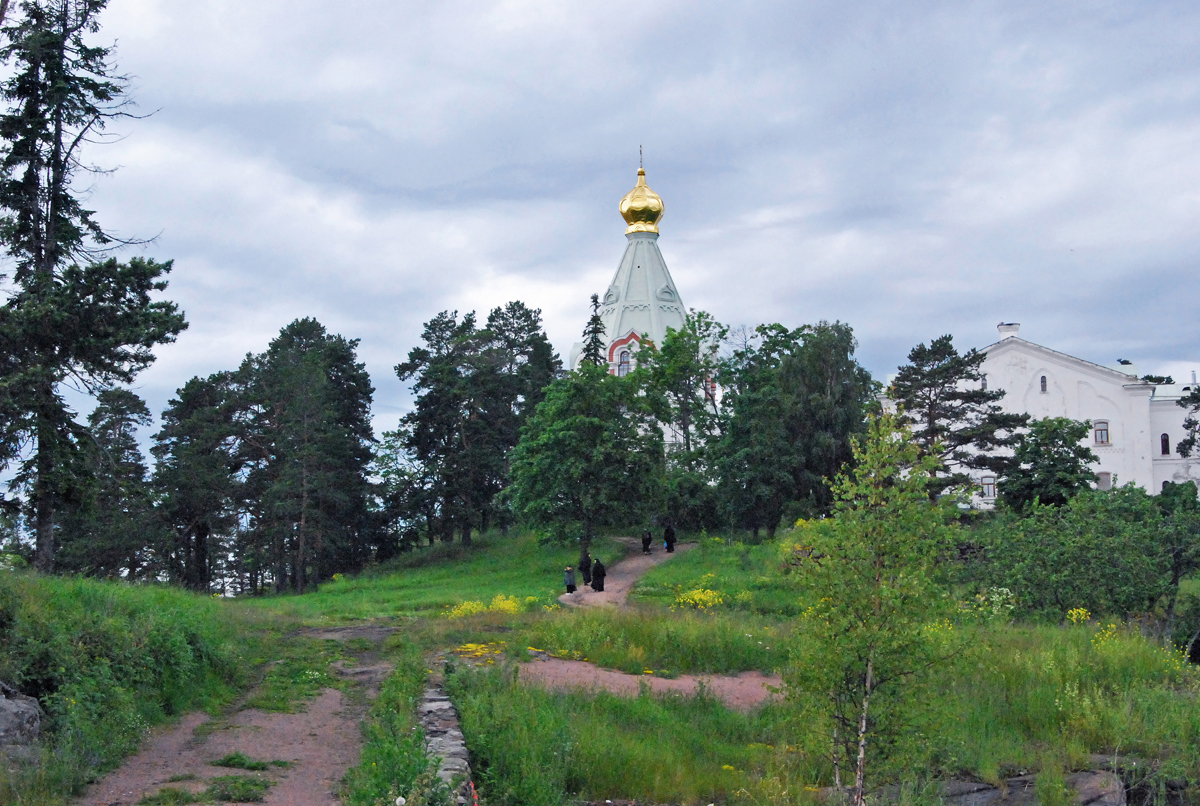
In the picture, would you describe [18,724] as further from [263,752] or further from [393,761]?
[393,761]

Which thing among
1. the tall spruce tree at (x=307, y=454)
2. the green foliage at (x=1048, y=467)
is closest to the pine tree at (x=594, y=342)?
the tall spruce tree at (x=307, y=454)

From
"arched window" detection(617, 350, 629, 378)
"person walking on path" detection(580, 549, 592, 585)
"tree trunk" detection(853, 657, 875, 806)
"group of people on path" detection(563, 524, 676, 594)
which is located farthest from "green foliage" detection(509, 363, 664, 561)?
"tree trunk" detection(853, 657, 875, 806)

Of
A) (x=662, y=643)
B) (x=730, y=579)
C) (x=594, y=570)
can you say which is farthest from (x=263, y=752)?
→ (x=730, y=579)

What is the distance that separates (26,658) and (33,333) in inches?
364

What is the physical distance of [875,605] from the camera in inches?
318

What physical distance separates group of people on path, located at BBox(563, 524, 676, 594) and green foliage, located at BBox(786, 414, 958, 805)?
1748 centimetres

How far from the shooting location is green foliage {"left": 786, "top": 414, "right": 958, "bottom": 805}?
8008mm

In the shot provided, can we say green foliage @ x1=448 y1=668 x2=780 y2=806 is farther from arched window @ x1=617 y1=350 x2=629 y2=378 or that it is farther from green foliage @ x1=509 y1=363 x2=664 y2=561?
arched window @ x1=617 y1=350 x2=629 y2=378

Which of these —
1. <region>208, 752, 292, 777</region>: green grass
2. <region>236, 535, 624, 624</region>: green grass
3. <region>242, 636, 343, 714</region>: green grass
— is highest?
<region>208, 752, 292, 777</region>: green grass

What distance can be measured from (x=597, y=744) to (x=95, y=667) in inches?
202

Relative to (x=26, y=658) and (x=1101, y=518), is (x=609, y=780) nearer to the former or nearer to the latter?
(x=26, y=658)

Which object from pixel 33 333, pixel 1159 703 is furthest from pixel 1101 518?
pixel 33 333

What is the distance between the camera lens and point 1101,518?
20.4 metres

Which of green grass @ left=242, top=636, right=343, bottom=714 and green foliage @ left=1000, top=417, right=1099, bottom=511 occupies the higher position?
green foliage @ left=1000, top=417, right=1099, bottom=511
